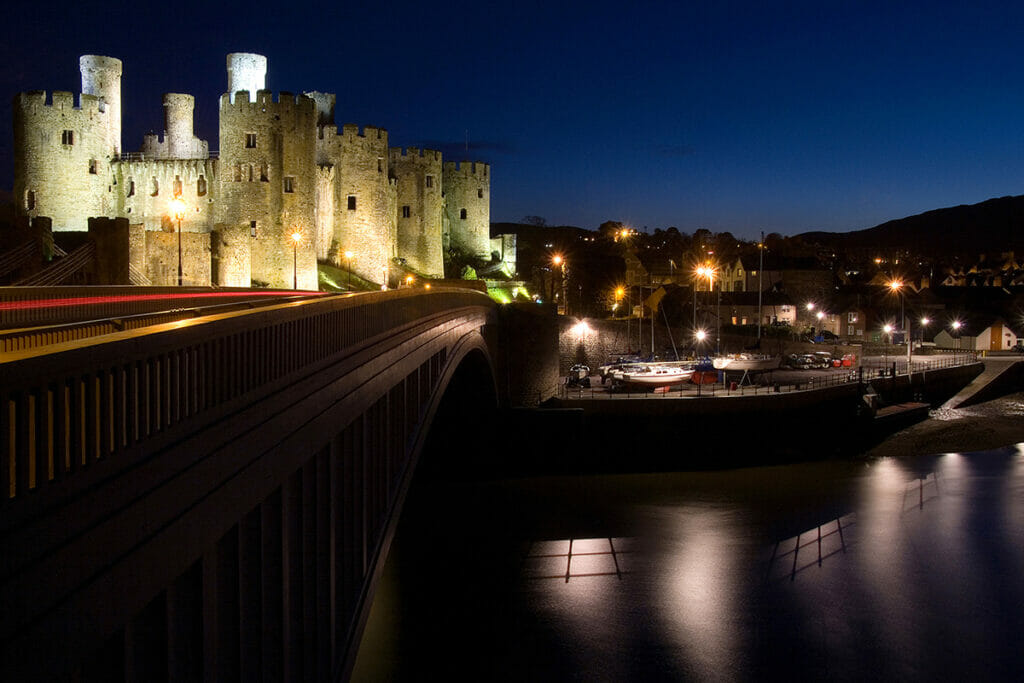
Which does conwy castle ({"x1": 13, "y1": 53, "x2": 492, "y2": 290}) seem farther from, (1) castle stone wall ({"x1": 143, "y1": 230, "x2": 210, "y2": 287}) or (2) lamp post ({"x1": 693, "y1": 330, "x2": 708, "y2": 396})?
(2) lamp post ({"x1": 693, "y1": 330, "x2": 708, "y2": 396})

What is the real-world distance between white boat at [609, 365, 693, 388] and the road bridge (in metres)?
29.9

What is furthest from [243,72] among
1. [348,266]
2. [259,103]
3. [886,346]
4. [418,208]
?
[886,346]

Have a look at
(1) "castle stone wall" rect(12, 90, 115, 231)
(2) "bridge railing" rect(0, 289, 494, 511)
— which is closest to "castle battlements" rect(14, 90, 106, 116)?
(1) "castle stone wall" rect(12, 90, 115, 231)

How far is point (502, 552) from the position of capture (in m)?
22.1

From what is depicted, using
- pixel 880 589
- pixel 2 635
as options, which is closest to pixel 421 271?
pixel 880 589

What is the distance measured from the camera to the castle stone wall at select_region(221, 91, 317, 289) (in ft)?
134

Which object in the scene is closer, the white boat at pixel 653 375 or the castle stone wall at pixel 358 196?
the white boat at pixel 653 375

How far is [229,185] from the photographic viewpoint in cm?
4138

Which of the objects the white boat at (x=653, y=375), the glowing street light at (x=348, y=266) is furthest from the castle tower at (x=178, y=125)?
the white boat at (x=653, y=375)

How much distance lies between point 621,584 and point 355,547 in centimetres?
1142

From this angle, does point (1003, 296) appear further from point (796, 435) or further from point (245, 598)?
point (245, 598)

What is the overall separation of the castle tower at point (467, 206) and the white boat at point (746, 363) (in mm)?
18959

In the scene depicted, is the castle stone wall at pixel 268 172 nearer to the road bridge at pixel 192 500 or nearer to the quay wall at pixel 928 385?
the quay wall at pixel 928 385

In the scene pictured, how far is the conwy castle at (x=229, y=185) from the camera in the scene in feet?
130
